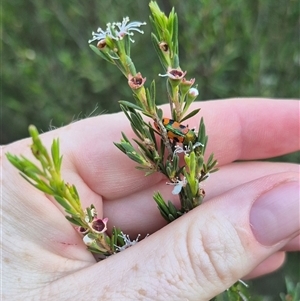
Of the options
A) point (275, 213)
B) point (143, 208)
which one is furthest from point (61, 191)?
point (143, 208)

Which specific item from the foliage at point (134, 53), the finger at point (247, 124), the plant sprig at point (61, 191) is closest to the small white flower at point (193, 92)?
the plant sprig at point (61, 191)

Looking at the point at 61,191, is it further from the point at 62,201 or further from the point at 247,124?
the point at 247,124

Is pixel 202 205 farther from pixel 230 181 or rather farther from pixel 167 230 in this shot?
pixel 230 181

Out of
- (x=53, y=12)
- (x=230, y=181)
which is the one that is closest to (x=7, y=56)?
(x=53, y=12)

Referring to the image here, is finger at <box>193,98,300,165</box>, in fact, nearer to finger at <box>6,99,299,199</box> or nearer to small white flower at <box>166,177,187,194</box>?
finger at <box>6,99,299,199</box>

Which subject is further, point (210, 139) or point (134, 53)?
point (134, 53)

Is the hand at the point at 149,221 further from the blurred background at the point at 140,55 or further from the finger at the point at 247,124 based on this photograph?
the blurred background at the point at 140,55

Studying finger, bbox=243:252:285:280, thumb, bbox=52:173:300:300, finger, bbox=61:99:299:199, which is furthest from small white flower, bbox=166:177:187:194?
finger, bbox=243:252:285:280
